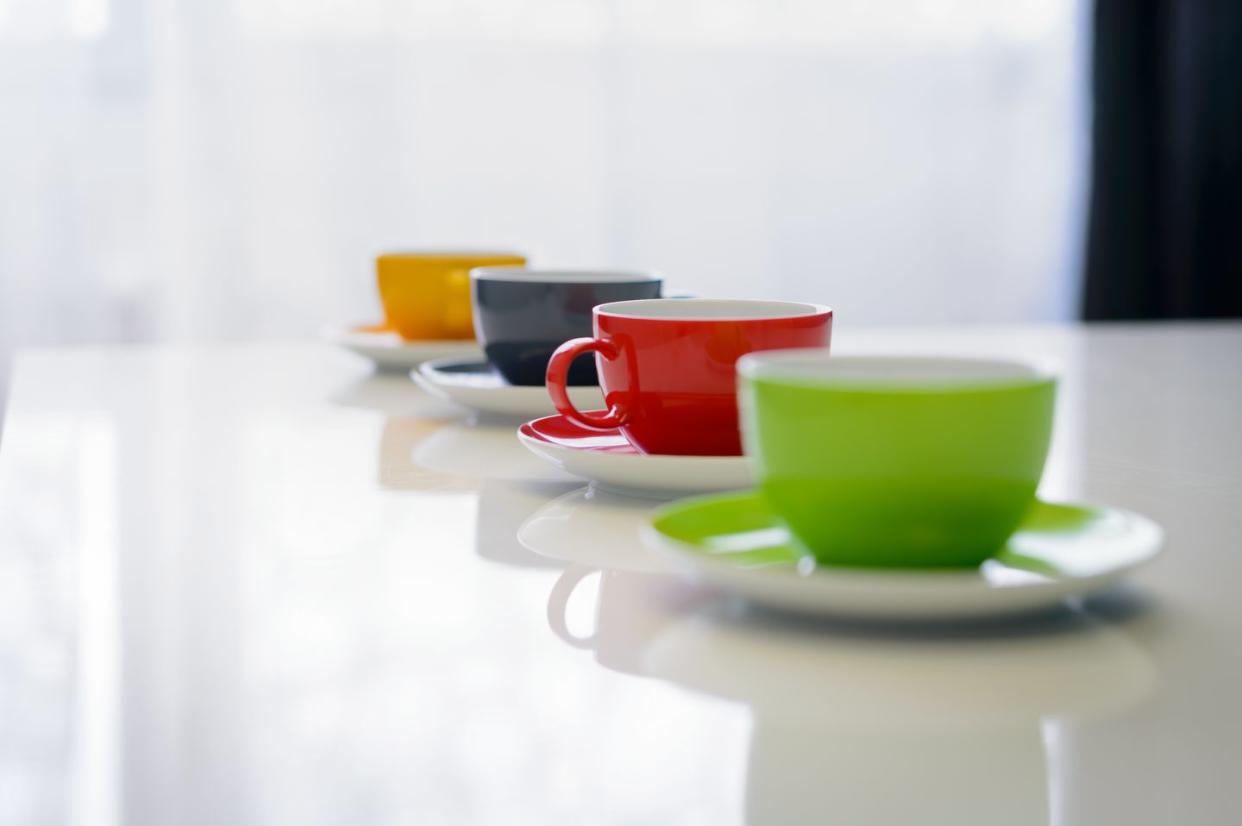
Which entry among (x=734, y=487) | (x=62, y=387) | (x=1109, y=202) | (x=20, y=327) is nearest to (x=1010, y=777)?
(x=734, y=487)

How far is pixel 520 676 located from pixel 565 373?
28cm

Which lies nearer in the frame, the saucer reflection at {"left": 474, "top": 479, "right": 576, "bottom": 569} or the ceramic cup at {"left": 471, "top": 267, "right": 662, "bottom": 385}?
the saucer reflection at {"left": 474, "top": 479, "right": 576, "bottom": 569}

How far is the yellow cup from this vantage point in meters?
1.28

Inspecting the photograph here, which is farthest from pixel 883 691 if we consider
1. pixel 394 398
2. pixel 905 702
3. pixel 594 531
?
pixel 394 398

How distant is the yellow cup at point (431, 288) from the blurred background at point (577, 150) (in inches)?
64.6

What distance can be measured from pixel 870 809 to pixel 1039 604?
148 mm

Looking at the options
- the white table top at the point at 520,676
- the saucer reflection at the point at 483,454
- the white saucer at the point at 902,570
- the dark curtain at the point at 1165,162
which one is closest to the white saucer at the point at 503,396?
the saucer reflection at the point at 483,454

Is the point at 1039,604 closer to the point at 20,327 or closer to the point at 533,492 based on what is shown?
the point at 533,492

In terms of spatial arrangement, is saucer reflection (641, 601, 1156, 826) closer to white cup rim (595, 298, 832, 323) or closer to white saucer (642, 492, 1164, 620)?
white saucer (642, 492, 1164, 620)

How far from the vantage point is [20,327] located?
281 cm

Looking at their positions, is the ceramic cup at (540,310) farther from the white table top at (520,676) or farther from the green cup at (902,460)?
the green cup at (902,460)

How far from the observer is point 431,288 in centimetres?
129

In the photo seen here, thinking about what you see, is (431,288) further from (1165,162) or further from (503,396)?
(1165,162)

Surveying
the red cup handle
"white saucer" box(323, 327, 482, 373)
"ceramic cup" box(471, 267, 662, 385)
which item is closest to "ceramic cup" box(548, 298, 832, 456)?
the red cup handle
